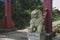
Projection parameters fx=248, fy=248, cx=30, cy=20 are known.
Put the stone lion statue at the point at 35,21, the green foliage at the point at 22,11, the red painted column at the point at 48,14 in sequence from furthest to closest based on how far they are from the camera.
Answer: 1. the green foliage at the point at 22,11
2. the red painted column at the point at 48,14
3. the stone lion statue at the point at 35,21

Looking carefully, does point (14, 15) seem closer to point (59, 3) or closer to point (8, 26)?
point (8, 26)

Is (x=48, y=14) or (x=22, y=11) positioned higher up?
(x=48, y=14)

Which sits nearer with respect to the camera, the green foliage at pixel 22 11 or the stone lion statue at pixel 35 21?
the stone lion statue at pixel 35 21

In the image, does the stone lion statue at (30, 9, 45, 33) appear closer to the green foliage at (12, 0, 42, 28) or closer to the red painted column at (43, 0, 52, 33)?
the red painted column at (43, 0, 52, 33)

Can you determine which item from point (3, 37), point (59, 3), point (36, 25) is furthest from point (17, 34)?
point (59, 3)

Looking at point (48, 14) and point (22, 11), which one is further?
point (22, 11)

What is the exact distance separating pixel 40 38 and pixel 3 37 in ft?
10.0

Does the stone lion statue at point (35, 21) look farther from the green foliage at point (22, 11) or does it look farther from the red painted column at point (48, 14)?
the green foliage at point (22, 11)

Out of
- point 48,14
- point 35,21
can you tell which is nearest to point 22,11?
point 48,14

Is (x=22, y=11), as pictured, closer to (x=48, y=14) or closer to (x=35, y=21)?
(x=48, y=14)

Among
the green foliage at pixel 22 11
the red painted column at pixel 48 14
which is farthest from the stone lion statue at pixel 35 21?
the green foliage at pixel 22 11

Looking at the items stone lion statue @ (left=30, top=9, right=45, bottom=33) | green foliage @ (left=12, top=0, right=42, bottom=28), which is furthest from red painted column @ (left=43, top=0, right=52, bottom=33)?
green foliage @ (left=12, top=0, right=42, bottom=28)

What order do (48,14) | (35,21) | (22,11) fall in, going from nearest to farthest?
1. (35,21)
2. (48,14)
3. (22,11)

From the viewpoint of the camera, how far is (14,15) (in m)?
15.3
